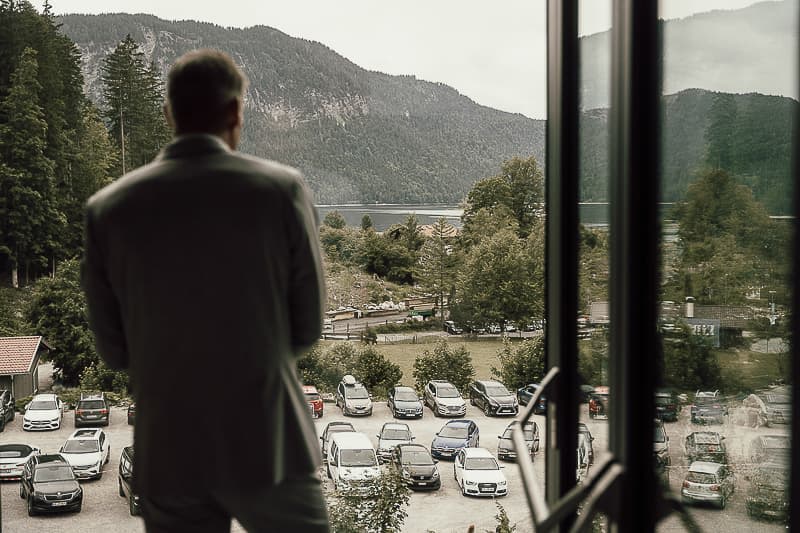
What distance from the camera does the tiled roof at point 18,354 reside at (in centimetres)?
330

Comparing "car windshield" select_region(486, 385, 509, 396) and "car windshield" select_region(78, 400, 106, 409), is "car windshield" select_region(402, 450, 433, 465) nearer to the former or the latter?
"car windshield" select_region(486, 385, 509, 396)

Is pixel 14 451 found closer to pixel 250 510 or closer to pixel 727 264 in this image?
pixel 250 510

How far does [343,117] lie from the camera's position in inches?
134

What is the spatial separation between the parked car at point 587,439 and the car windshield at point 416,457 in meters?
2.37

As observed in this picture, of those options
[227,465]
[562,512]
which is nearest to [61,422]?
[227,465]

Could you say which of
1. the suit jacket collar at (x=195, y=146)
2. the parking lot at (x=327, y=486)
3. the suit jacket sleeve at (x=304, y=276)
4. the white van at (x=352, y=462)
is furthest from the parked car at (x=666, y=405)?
the white van at (x=352, y=462)

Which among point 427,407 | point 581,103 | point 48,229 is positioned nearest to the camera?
point 581,103

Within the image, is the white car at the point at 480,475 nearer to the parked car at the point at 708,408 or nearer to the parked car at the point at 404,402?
the parked car at the point at 404,402

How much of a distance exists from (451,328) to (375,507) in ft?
2.70

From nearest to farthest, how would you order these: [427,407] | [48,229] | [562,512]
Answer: [562,512]
[48,229]
[427,407]

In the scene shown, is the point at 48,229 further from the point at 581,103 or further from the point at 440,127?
the point at 581,103

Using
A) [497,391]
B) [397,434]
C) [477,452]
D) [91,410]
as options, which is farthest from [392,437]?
[91,410]

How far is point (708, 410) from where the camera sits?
41.8 inches

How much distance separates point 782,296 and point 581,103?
46 cm
